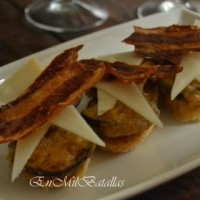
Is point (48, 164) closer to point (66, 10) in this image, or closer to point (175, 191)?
point (175, 191)

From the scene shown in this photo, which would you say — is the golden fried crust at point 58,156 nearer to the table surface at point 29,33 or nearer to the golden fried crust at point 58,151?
the golden fried crust at point 58,151

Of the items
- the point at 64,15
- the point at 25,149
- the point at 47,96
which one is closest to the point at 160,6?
the point at 64,15

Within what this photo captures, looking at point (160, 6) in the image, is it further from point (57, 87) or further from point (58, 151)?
point (58, 151)

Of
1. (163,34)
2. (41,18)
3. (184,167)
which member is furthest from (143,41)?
(41,18)

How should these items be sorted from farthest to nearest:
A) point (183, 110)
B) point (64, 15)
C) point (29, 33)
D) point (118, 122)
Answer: point (64, 15) < point (29, 33) < point (183, 110) < point (118, 122)

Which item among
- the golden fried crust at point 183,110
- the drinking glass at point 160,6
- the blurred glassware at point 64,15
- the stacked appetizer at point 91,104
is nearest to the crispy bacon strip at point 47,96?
the stacked appetizer at point 91,104

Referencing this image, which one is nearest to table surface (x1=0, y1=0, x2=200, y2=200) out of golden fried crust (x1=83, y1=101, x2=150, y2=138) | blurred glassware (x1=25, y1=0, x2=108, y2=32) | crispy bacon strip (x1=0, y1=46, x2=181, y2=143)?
blurred glassware (x1=25, y1=0, x2=108, y2=32)

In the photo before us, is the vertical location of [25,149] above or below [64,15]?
above
